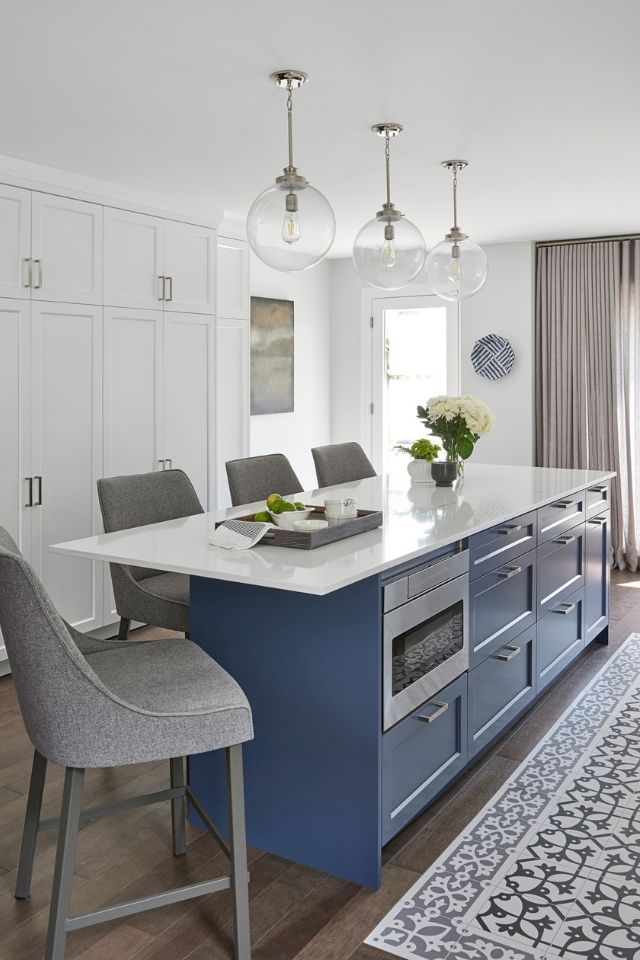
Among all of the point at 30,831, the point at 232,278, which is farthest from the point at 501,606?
the point at 232,278

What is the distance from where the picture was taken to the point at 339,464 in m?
4.45

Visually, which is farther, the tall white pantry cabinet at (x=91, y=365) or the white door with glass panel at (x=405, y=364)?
the white door with glass panel at (x=405, y=364)

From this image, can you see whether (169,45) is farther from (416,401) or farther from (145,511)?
(416,401)

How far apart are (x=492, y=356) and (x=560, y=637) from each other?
10.3 ft

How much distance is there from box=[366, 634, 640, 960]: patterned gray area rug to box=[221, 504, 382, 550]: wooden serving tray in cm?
94

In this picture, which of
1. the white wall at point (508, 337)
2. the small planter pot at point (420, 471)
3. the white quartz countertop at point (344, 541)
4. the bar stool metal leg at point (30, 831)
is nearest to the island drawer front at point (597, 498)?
the white quartz countertop at point (344, 541)

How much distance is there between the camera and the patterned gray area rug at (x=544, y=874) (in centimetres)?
207

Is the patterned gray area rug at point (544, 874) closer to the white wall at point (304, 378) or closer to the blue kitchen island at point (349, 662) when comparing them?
the blue kitchen island at point (349, 662)

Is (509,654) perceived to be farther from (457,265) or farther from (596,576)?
(457,265)

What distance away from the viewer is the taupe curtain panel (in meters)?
6.11

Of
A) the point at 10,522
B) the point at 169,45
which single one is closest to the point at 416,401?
the point at 10,522

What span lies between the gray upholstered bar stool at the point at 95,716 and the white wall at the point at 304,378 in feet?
14.7

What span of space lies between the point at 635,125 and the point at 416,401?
146 inches

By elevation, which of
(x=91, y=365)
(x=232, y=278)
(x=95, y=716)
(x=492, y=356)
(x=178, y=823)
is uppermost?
(x=232, y=278)
